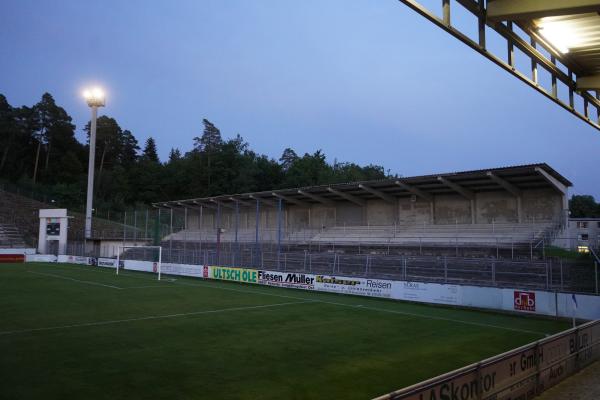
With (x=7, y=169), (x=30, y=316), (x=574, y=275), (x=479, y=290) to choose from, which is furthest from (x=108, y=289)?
(x=7, y=169)

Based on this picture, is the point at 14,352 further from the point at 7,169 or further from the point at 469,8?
the point at 7,169

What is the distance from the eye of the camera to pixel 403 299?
73.2 feet

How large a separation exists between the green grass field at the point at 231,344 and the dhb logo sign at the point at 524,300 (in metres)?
0.59

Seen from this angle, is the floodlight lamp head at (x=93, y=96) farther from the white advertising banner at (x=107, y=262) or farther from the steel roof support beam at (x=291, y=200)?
the steel roof support beam at (x=291, y=200)

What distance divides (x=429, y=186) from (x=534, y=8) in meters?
30.5

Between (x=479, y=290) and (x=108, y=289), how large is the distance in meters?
19.0

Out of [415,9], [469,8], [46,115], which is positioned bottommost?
[415,9]

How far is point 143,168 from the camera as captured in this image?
9656cm

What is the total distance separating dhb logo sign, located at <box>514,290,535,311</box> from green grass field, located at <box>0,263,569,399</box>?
0.59 m

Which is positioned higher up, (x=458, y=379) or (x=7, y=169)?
(x=7, y=169)

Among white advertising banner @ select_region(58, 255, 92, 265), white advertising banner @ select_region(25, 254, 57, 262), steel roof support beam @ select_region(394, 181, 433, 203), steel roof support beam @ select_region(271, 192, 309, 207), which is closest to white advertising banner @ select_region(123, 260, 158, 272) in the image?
white advertising banner @ select_region(58, 255, 92, 265)

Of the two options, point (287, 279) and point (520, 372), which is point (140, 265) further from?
point (520, 372)

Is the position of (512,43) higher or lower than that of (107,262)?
higher

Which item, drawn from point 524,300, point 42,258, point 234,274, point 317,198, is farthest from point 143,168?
point 524,300
